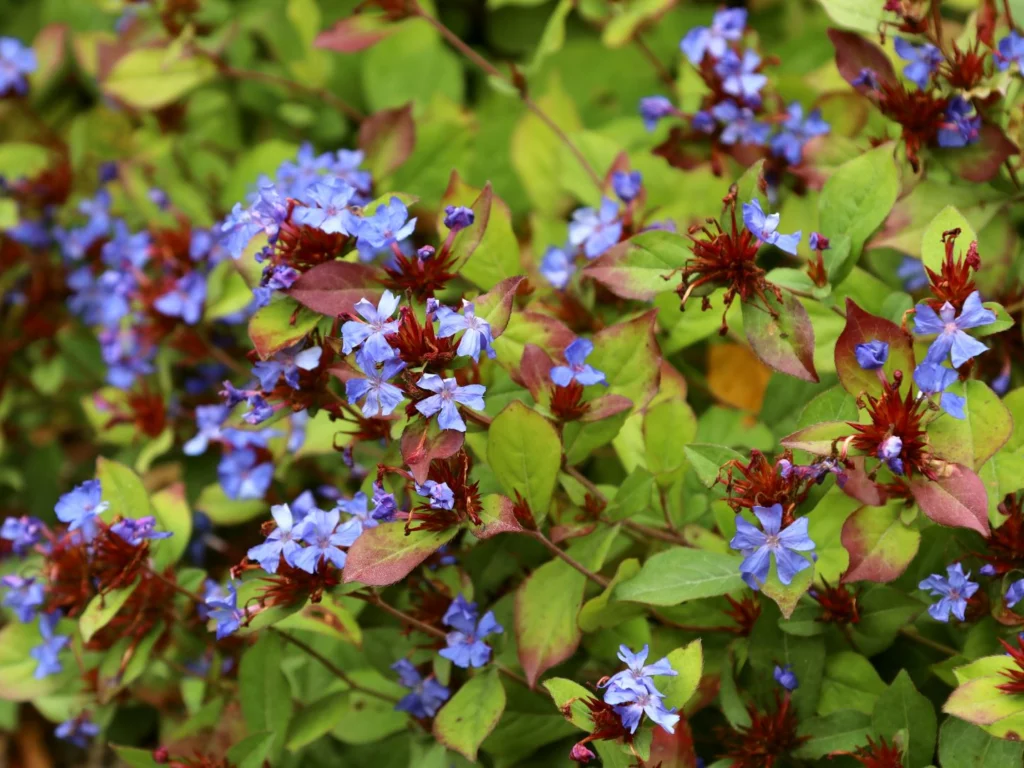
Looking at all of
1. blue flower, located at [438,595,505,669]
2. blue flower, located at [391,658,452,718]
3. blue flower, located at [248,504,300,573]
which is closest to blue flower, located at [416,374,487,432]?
blue flower, located at [248,504,300,573]

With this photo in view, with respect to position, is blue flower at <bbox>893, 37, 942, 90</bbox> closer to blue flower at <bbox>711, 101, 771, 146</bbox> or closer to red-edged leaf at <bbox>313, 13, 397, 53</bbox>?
blue flower at <bbox>711, 101, 771, 146</bbox>

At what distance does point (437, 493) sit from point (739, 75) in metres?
1.01

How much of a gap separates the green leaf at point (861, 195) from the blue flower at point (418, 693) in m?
0.83

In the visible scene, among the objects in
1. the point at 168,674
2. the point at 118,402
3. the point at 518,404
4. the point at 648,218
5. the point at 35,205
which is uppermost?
the point at 518,404

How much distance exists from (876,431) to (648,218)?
30.2 inches

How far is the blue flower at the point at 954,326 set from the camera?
3.74 ft

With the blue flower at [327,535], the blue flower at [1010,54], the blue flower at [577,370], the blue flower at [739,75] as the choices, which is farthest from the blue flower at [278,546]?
the blue flower at [1010,54]

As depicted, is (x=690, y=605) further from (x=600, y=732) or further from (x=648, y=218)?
(x=648, y=218)

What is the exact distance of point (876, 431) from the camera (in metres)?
1.16

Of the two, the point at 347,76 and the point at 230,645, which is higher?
the point at 347,76

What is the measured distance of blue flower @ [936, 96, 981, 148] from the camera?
1463 millimetres

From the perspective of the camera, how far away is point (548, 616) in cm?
137

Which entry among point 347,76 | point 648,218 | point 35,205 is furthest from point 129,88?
point 648,218

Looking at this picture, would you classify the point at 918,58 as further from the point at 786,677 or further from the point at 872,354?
the point at 786,677
